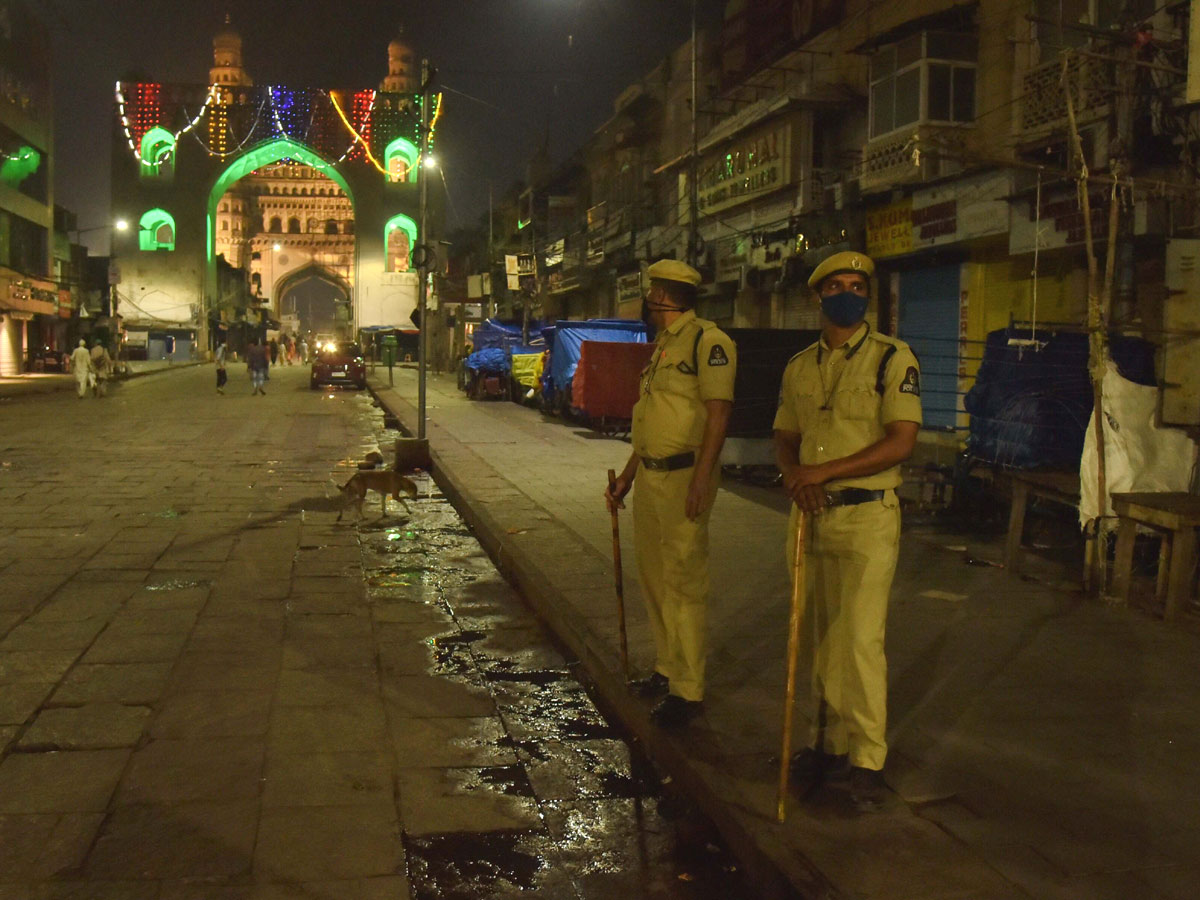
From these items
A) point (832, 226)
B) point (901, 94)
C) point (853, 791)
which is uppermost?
point (901, 94)

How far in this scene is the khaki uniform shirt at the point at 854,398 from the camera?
346 cm

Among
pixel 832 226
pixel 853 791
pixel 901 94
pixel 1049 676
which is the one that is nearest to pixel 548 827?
pixel 853 791

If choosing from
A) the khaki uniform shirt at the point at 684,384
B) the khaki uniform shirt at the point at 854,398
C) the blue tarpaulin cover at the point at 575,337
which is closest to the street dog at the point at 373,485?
the khaki uniform shirt at the point at 684,384

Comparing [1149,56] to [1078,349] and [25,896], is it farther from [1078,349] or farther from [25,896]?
[25,896]

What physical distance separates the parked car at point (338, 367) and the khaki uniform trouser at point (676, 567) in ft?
103

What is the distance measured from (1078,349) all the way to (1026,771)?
4.95 meters

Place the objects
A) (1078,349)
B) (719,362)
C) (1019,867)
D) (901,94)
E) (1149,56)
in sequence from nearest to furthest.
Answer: (1019,867) < (719,362) < (1078,349) < (1149,56) < (901,94)

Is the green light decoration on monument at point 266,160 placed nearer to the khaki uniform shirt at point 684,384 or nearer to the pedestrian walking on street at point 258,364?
the pedestrian walking on street at point 258,364

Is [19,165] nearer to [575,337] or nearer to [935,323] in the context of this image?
[575,337]

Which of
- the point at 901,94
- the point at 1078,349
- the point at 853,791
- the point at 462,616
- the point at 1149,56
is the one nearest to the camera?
the point at 853,791

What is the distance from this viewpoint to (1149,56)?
993 centimetres

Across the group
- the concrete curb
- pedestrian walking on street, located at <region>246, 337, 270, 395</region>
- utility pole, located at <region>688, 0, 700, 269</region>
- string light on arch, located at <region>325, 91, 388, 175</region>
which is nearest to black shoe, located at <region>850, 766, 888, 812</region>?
the concrete curb

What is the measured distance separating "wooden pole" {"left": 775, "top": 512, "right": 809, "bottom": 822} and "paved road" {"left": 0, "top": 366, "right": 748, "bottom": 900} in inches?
12.9

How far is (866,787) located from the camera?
3.53 meters
